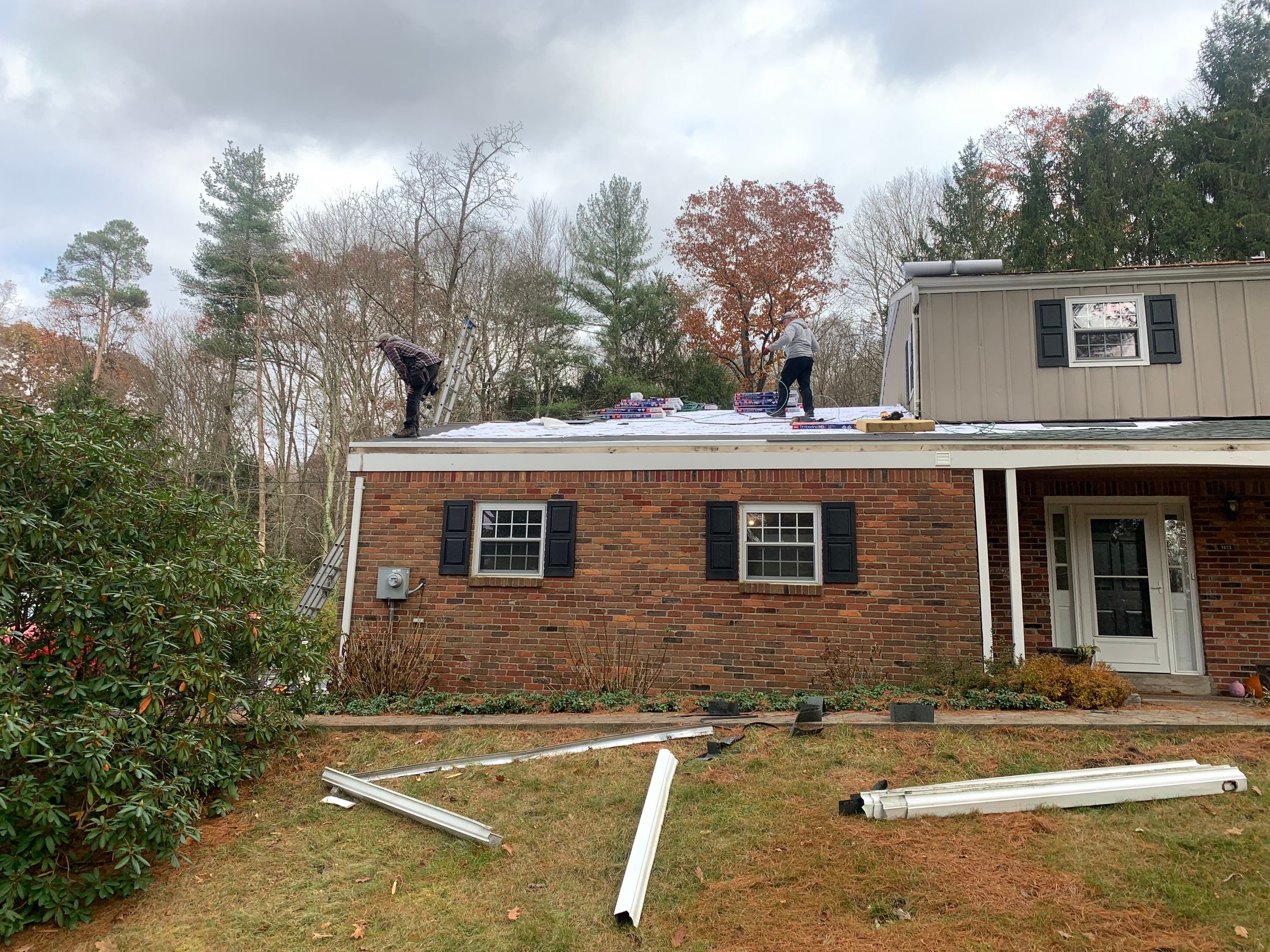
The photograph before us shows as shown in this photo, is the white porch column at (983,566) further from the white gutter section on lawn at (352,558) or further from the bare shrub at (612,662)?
the white gutter section on lawn at (352,558)

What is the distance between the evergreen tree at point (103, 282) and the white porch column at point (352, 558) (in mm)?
20654

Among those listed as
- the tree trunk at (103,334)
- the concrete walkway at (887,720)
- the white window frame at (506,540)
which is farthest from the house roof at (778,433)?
the tree trunk at (103,334)

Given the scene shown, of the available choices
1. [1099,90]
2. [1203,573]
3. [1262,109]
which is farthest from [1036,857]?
[1099,90]

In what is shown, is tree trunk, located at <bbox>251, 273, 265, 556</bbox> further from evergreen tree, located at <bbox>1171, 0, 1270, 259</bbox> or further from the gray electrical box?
evergreen tree, located at <bbox>1171, 0, 1270, 259</bbox>

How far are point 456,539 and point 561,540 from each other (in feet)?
4.11

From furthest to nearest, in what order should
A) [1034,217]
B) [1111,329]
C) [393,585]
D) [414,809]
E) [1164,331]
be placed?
[1034,217]
[1111,329]
[1164,331]
[393,585]
[414,809]

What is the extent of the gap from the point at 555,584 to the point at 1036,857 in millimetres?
5459

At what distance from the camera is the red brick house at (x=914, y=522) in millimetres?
7699

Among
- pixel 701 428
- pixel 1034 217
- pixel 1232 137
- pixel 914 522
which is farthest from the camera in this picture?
pixel 1034 217

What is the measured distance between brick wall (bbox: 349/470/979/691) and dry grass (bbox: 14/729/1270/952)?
2308mm

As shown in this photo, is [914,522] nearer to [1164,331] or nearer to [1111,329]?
[1111,329]

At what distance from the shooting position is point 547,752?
5.79 m

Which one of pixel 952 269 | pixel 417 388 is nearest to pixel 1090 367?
pixel 952 269

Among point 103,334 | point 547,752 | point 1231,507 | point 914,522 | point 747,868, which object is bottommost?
point 747,868
